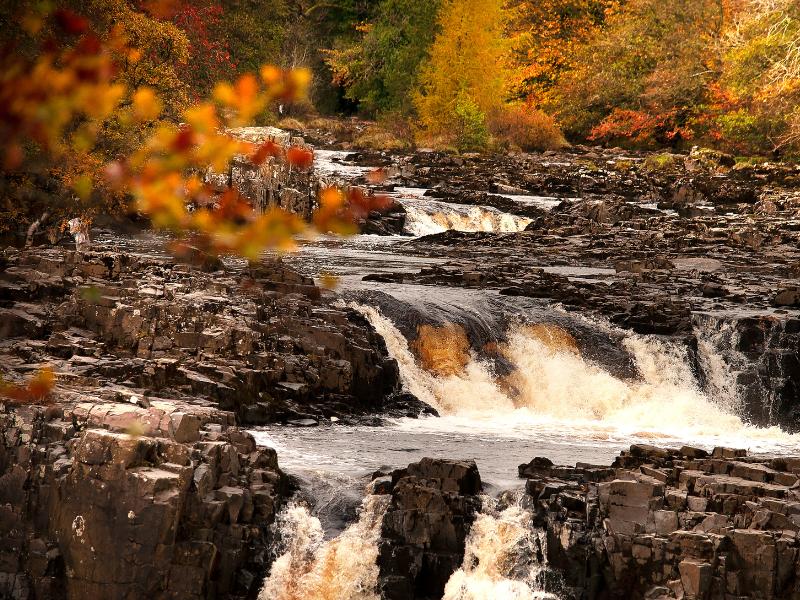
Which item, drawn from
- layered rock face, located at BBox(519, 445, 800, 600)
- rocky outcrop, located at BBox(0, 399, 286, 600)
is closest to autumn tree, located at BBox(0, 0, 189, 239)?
rocky outcrop, located at BBox(0, 399, 286, 600)

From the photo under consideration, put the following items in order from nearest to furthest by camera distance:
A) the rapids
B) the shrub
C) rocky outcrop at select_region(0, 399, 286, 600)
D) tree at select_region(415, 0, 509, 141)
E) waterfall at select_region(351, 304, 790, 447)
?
rocky outcrop at select_region(0, 399, 286, 600), the rapids, waterfall at select_region(351, 304, 790, 447), the shrub, tree at select_region(415, 0, 509, 141)

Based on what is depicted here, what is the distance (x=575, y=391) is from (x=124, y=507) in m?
9.11

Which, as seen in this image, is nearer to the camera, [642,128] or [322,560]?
[322,560]

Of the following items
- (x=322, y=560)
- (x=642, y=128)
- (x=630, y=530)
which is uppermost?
(x=642, y=128)

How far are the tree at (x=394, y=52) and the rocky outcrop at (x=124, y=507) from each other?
132 feet

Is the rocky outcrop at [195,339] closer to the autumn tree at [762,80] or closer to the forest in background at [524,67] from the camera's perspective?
the forest in background at [524,67]

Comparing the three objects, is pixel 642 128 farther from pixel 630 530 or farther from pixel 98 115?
pixel 98 115

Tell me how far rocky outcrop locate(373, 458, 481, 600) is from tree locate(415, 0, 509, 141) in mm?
38055

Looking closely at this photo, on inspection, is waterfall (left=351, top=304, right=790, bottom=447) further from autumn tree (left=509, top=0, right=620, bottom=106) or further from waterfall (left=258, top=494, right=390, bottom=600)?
autumn tree (left=509, top=0, right=620, bottom=106)

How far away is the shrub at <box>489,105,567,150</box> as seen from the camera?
157 feet

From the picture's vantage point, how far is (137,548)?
11023 millimetres

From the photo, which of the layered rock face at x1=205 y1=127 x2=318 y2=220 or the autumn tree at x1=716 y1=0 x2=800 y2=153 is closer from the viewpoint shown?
the layered rock face at x1=205 y1=127 x2=318 y2=220

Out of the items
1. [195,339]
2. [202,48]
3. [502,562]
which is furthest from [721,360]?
[202,48]

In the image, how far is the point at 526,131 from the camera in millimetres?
48000
